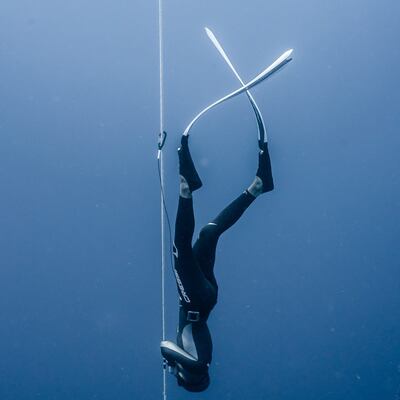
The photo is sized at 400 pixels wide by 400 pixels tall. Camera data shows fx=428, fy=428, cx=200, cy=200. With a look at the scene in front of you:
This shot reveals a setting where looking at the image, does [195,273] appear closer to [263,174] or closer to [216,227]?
[216,227]

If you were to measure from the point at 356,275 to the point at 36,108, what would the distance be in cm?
244

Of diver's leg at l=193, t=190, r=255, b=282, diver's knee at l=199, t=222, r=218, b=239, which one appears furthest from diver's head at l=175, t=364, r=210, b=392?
diver's knee at l=199, t=222, r=218, b=239

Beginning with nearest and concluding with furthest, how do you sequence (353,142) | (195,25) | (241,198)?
1. (241,198)
2. (195,25)
3. (353,142)

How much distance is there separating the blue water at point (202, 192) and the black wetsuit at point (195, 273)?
1.79 ft

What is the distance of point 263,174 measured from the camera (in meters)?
2.19

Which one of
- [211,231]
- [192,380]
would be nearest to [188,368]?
[192,380]

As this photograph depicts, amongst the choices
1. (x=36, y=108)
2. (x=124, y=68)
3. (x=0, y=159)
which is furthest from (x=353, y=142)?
(x=0, y=159)

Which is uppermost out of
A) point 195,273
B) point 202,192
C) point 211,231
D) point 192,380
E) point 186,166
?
point 186,166

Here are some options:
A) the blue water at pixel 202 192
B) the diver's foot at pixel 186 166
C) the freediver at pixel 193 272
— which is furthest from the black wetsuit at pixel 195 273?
the blue water at pixel 202 192

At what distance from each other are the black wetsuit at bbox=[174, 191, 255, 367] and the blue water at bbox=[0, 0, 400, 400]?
1.79 ft

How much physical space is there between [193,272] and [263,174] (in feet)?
2.02

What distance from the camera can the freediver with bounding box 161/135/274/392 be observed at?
2086 mm

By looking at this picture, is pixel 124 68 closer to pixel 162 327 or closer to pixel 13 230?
pixel 13 230

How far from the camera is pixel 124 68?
269 centimetres
